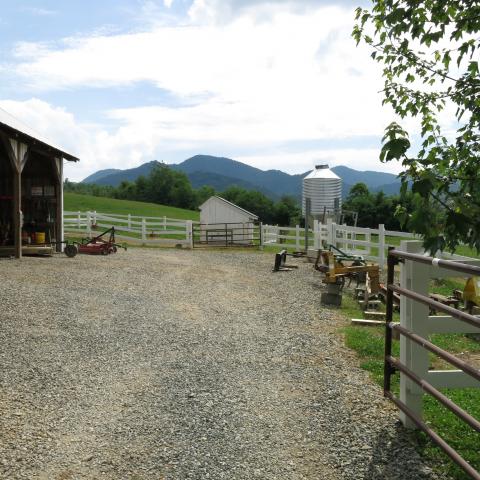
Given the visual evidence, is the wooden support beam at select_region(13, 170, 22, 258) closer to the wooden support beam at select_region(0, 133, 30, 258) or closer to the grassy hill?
the wooden support beam at select_region(0, 133, 30, 258)

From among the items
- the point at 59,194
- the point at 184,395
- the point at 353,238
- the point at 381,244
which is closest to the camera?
the point at 184,395

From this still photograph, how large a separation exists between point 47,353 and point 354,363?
387 centimetres

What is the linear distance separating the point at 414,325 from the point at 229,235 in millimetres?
23416

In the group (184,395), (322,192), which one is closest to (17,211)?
(184,395)

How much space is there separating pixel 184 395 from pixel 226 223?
74.1 feet

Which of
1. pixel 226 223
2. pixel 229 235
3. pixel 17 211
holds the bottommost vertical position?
pixel 229 235

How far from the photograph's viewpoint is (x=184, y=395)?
217 inches

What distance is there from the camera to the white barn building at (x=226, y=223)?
2808 centimetres

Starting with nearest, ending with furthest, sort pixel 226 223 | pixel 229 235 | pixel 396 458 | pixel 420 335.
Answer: pixel 396 458, pixel 420 335, pixel 229 235, pixel 226 223

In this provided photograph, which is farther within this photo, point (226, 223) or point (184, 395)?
point (226, 223)

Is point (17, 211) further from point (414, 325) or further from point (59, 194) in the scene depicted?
point (414, 325)

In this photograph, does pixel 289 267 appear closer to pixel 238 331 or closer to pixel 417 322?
pixel 238 331

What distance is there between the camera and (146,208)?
78625mm

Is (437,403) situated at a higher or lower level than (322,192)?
lower
